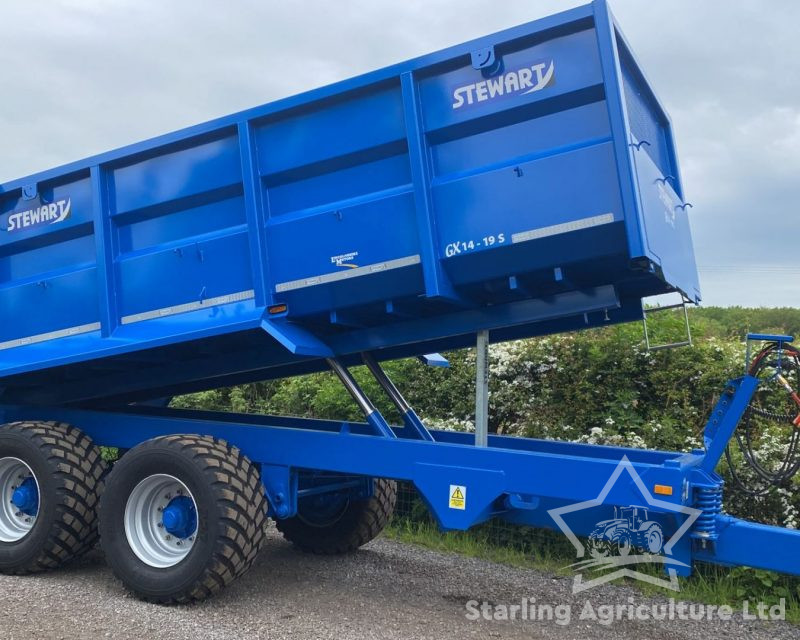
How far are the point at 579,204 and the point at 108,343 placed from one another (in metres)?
3.28

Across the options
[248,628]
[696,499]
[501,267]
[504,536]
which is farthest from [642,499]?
[504,536]

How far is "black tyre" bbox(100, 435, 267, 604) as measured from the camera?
4.48 m

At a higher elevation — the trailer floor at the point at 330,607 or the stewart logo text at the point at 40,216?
the stewart logo text at the point at 40,216

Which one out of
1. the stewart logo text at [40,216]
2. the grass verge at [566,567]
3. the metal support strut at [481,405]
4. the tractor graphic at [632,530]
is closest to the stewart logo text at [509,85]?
the metal support strut at [481,405]

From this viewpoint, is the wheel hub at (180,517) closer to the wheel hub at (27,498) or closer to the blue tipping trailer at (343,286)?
the blue tipping trailer at (343,286)

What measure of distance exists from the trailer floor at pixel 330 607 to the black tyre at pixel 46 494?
20 centimetres

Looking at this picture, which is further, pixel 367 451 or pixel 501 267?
pixel 367 451

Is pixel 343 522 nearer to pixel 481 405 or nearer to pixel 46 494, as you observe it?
pixel 481 405

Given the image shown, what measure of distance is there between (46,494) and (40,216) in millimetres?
2096

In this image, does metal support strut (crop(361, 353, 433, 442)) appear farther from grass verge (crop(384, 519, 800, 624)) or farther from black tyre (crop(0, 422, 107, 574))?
black tyre (crop(0, 422, 107, 574))

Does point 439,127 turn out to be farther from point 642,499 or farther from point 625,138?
point 642,499

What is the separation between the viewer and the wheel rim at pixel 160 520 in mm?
4777

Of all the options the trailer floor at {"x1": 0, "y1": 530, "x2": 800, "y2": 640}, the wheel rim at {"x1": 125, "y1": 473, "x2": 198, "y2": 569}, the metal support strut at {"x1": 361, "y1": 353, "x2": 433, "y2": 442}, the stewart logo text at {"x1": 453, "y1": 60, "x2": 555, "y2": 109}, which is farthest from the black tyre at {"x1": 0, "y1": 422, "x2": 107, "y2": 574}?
the stewart logo text at {"x1": 453, "y1": 60, "x2": 555, "y2": 109}

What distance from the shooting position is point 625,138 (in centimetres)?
391
